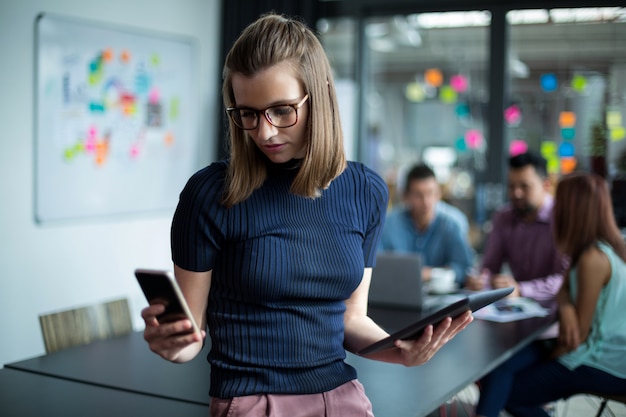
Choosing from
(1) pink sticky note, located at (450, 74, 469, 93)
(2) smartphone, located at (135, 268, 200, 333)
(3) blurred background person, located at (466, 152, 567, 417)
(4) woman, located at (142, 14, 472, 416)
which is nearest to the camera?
(2) smartphone, located at (135, 268, 200, 333)

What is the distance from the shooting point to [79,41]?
4.35 metres

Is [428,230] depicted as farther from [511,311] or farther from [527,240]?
[511,311]

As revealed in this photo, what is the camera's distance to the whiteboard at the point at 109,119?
4.20 m

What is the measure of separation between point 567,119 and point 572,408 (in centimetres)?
219

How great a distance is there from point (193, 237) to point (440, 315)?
460 mm

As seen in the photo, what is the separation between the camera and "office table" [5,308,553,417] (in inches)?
81.1

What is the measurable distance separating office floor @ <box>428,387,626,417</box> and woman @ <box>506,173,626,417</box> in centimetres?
30

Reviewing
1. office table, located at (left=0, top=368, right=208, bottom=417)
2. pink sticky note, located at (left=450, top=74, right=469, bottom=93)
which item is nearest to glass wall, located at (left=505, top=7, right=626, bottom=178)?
pink sticky note, located at (left=450, top=74, right=469, bottom=93)

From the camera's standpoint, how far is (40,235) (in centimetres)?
421

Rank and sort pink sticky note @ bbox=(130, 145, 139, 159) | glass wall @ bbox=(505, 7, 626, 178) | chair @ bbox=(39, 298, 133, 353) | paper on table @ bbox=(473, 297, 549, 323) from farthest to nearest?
glass wall @ bbox=(505, 7, 626, 178) → pink sticky note @ bbox=(130, 145, 139, 159) → paper on table @ bbox=(473, 297, 549, 323) → chair @ bbox=(39, 298, 133, 353)

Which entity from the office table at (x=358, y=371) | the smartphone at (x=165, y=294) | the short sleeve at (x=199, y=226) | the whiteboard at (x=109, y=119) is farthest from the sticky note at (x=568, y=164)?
the smartphone at (x=165, y=294)

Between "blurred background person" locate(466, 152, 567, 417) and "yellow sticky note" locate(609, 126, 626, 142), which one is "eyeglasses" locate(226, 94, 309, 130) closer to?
"blurred background person" locate(466, 152, 567, 417)

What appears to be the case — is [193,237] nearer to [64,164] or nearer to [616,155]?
[64,164]

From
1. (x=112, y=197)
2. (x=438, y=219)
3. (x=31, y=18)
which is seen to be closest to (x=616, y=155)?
(x=438, y=219)
